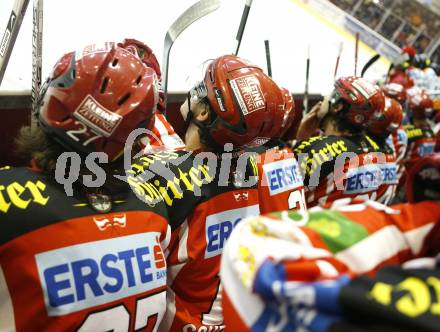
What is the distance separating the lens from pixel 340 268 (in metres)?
0.57

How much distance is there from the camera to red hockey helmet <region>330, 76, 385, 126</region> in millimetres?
2275

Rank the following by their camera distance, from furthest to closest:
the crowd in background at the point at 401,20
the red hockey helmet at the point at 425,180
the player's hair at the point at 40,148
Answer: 1. the crowd in background at the point at 401,20
2. the player's hair at the point at 40,148
3. the red hockey helmet at the point at 425,180

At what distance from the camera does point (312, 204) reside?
230 cm

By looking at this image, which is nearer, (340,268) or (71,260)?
(340,268)

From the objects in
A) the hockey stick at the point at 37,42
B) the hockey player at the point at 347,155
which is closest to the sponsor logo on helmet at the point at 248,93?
the hockey stick at the point at 37,42

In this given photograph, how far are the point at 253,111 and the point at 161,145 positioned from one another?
1.94ft

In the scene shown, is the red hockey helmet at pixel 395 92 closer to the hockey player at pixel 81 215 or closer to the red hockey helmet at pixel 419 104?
the red hockey helmet at pixel 419 104

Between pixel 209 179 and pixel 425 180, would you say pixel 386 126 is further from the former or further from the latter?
pixel 425 180

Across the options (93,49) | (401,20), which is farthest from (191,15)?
(401,20)

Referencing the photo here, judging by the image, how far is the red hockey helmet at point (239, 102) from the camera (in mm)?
1317

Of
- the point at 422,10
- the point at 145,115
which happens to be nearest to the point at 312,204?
the point at 145,115

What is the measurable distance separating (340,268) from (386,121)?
213 centimetres

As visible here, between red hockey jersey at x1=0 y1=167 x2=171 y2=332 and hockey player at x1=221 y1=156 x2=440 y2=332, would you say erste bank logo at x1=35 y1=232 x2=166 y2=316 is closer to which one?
Answer: red hockey jersey at x1=0 y1=167 x2=171 y2=332

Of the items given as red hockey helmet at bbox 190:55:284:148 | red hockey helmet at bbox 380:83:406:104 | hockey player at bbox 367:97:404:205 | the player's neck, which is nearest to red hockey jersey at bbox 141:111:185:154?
the player's neck
